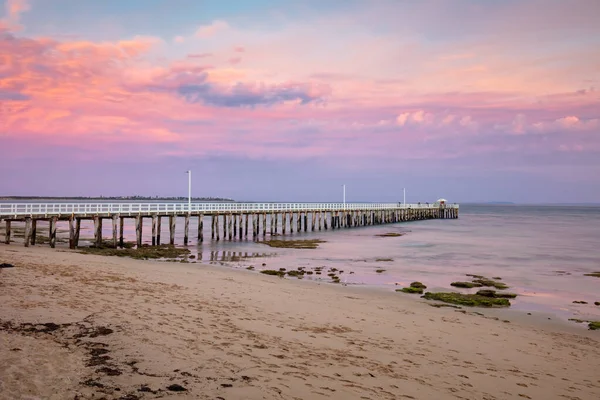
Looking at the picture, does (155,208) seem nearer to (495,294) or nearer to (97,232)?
(97,232)

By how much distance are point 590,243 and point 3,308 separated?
4688 centimetres

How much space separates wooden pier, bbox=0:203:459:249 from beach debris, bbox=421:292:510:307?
1993 centimetres

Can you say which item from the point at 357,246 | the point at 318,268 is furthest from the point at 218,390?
the point at 357,246

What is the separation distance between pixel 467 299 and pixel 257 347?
989cm

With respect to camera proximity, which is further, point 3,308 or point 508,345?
point 508,345

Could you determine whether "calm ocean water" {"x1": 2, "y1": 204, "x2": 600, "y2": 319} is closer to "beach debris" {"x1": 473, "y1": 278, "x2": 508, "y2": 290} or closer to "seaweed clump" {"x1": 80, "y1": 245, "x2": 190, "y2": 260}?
"beach debris" {"x1": 473, "y1": 278, "x2": 508, "y2": 290}

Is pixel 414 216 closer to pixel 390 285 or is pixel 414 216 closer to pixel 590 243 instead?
pixel 590 243

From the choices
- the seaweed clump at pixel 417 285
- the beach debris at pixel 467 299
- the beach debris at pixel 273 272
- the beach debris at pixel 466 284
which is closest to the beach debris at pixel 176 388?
the beach debris at pixel 467 299

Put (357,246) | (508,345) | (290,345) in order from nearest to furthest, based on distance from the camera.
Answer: (290,345) → (508,345) → (357,246)

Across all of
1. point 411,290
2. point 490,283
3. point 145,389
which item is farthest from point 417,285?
point 145,389

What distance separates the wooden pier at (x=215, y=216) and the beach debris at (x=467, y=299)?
19.9 m

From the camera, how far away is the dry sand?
5766mm

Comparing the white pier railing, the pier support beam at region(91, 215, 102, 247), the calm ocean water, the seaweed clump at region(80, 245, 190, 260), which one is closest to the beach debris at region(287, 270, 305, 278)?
the calm ocean water

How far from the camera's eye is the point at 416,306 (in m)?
13.5
